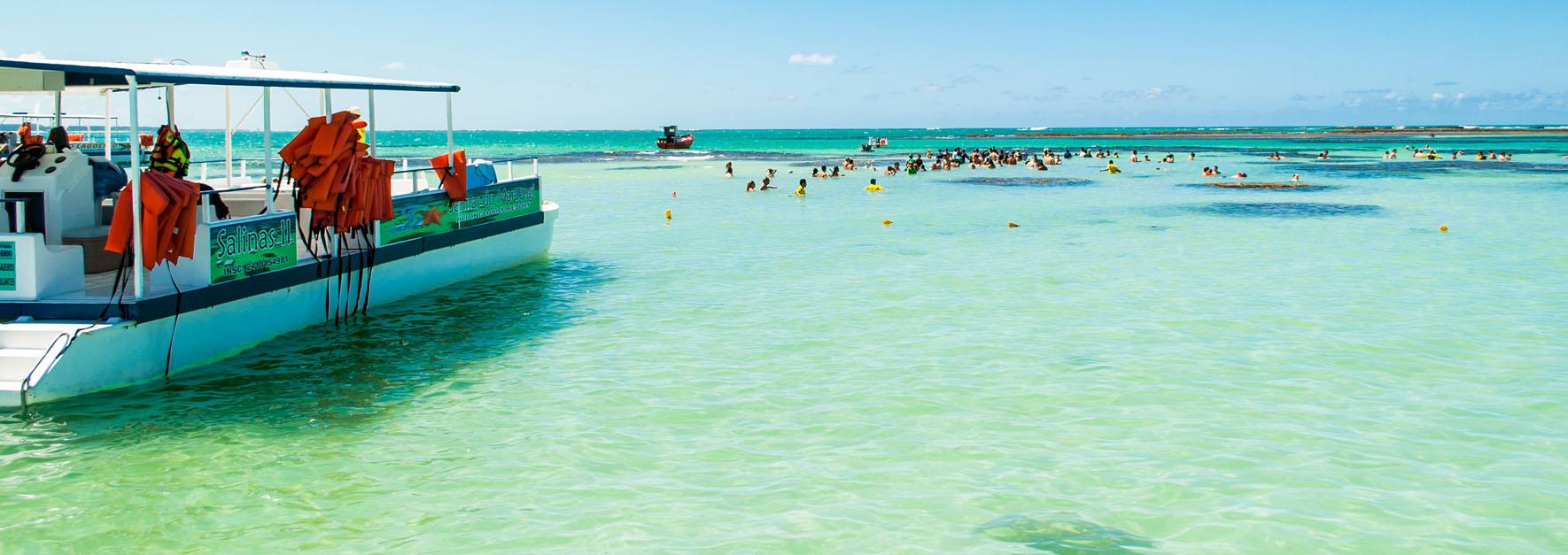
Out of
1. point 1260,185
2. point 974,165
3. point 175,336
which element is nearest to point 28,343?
point 175,336

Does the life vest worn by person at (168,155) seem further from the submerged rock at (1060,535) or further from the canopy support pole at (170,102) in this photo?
the submerged rock at (1060,535)

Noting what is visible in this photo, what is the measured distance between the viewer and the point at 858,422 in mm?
9695

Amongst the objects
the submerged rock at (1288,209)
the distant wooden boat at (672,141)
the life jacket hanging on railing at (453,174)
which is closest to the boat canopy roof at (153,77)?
the life jacket hanging on railing at (453,174)

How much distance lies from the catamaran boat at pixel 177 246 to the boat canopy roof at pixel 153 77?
0.02 m

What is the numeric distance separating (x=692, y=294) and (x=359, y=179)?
17.7ft

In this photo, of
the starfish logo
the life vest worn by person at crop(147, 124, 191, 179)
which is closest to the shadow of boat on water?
the starfish logo

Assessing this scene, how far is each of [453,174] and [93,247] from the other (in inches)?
220

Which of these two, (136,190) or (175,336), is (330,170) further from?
(136,190)

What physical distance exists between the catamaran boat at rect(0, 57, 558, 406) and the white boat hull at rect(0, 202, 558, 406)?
16 millimetres

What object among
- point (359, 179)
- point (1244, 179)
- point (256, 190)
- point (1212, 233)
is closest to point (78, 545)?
point (359, 179)

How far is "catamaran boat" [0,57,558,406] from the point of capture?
32.9ft

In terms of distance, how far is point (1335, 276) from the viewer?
62.0 ft

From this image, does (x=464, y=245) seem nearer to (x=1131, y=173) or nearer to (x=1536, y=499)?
(x=1536, y=499)

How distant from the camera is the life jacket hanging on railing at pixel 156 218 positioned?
10.2 meters
